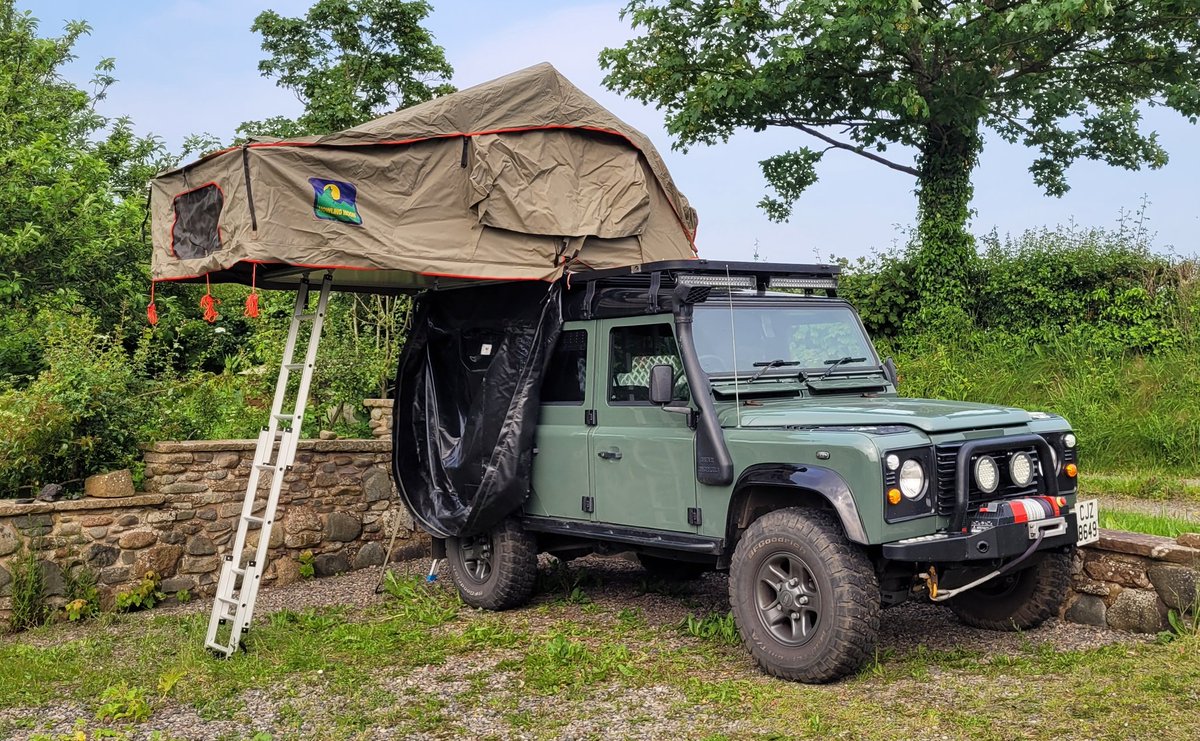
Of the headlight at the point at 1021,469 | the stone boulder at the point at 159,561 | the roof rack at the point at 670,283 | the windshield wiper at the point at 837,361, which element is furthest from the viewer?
the stone boulder at the point at 159,561

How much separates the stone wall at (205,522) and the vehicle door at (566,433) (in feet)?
8.33

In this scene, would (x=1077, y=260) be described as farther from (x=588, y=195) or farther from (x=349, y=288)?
(x=349, y=288)

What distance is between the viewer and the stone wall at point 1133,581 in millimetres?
6398

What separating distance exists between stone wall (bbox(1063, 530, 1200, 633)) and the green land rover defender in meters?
0.46

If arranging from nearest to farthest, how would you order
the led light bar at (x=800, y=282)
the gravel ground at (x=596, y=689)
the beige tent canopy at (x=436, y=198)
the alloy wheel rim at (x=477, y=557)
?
the gravel ground at (x=596, y=689) < the beige tent canopy at (x=436, y=198) < the led light bar at (x=800, y=282) < the alloy wheel rim at (x=477, y=557)

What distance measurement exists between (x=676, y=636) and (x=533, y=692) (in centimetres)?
140

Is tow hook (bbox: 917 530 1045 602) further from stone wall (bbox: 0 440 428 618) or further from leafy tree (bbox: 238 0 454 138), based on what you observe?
leafy tree (bbox: 238 0 454 138)

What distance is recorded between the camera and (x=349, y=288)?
853 cm

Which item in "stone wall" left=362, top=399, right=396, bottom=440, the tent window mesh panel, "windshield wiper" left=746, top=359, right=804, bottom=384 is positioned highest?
the tent window mesh panel

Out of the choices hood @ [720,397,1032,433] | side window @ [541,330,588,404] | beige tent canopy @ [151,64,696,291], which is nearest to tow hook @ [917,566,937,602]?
hood @ [720,397,1032,433]

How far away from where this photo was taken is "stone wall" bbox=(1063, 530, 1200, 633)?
21.0 feet

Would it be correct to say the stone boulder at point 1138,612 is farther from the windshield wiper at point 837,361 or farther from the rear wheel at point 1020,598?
the windshield wiper at point 837,361

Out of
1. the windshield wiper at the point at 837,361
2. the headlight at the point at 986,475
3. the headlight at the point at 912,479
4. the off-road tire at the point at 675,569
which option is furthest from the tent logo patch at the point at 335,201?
the headlight at the point at 986,475

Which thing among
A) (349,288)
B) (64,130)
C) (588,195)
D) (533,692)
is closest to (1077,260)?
(588,195)
